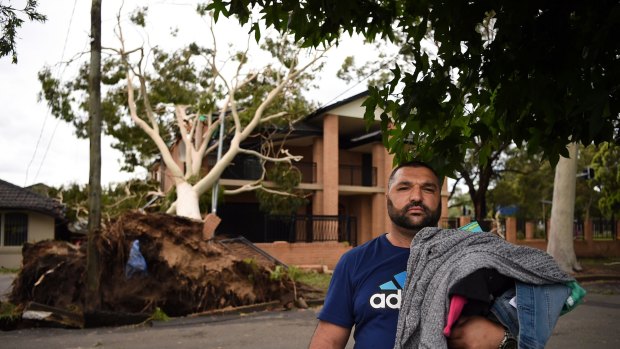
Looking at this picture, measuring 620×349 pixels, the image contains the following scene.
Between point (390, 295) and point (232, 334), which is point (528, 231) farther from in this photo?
point (390, 295)

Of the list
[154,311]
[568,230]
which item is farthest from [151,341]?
[568,230]

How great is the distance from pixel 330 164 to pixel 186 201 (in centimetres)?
765

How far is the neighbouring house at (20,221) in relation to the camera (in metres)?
27.6

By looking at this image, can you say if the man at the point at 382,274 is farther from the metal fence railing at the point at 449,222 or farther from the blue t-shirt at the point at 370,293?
the metal fence railing at the point at 449,222

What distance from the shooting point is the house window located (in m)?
28.1

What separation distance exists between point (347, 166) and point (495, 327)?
27269mm

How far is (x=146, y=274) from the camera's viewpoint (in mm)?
11891

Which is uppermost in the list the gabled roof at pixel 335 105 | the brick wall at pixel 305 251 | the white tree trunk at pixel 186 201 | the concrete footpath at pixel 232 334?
the gabled roof at pixel 335 105

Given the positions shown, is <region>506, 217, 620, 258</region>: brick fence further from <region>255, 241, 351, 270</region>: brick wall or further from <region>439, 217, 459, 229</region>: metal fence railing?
<region>255, 241, 351, 270</region>: brick wall

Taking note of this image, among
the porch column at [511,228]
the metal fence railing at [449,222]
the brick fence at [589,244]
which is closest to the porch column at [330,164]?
the metal fence railing at [449,222]

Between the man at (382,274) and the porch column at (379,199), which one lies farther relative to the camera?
the porch column at (379,199)

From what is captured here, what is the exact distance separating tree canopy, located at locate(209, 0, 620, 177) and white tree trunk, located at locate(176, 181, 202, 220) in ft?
56.0

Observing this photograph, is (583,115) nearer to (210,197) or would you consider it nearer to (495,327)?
(495,327)

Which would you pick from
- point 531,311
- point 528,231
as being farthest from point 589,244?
point 531,311
